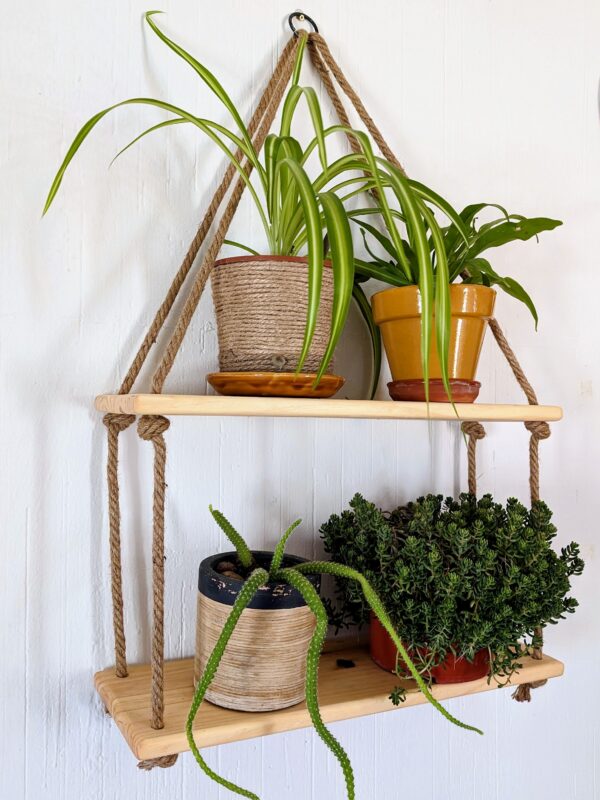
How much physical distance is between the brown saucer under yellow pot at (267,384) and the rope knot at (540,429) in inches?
13.6

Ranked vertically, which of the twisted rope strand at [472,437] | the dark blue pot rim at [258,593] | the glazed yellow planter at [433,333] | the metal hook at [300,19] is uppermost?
the metal hook at [300,19]

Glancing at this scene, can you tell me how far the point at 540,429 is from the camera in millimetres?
937

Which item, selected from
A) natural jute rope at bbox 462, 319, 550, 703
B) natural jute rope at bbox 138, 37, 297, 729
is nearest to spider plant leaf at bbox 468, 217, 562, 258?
natural jute rope at bbox 462, 319, 550, 703

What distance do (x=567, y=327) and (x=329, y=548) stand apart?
627mm

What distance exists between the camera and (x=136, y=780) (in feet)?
2.77

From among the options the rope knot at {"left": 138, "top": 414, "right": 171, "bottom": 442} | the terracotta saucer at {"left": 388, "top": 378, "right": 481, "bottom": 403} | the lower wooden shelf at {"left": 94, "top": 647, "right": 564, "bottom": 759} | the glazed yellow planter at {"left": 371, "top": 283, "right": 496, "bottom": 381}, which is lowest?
the lower wooden shelf at {"left": 94, "top": 647, "right": 564, "bottom": 759}

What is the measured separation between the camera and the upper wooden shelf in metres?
0.67

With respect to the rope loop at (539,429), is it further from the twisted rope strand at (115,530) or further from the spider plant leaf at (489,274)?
the twisted rope strand at (115,530)

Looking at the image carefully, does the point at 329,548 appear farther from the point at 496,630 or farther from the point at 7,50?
the point at 7,50

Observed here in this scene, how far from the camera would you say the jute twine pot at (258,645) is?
0.72 meters

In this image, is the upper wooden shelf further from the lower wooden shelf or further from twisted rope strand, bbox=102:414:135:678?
the lower wooden shelf

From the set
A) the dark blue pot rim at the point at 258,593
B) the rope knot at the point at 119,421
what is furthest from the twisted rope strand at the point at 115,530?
the dark blue pot rim at the point at 258,593

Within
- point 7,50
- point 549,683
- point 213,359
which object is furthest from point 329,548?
point 7,50

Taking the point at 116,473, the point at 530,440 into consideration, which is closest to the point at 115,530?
the point at 116,473
